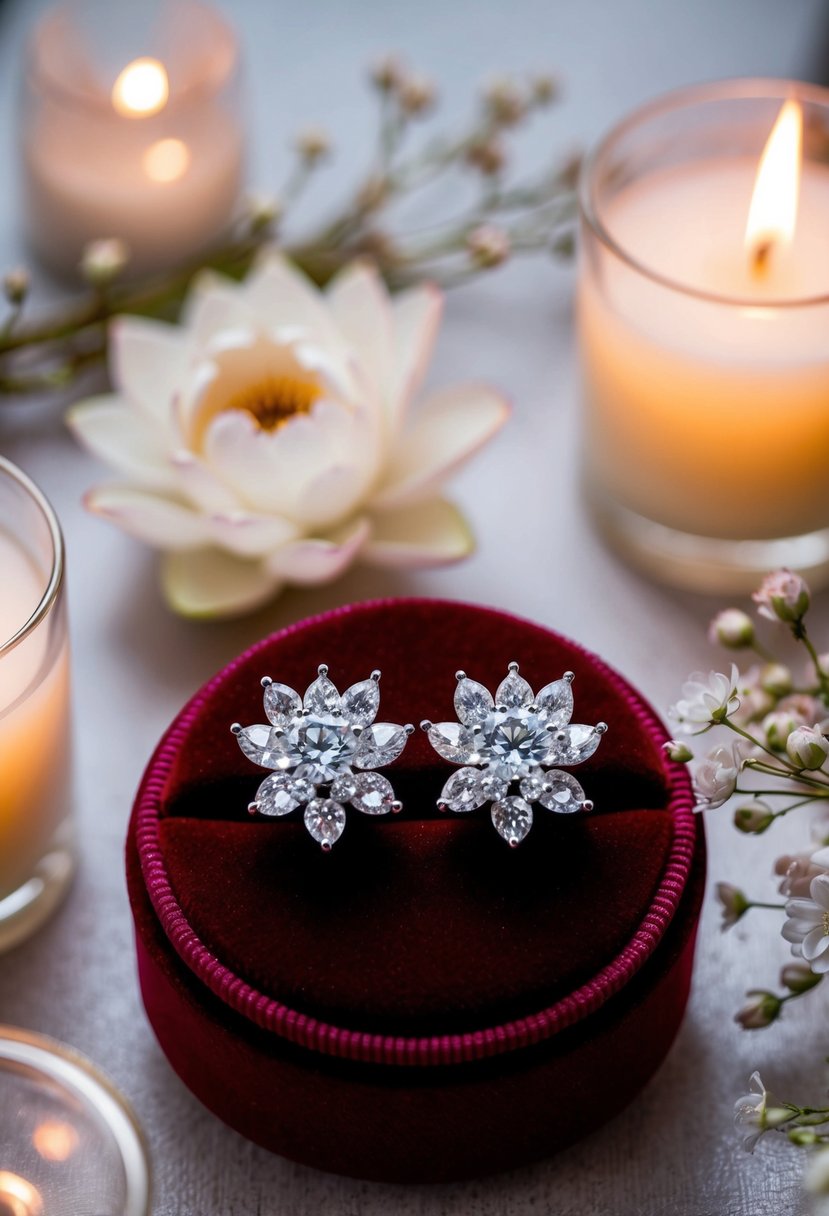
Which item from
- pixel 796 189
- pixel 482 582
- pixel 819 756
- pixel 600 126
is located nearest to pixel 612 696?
pixel 819 756

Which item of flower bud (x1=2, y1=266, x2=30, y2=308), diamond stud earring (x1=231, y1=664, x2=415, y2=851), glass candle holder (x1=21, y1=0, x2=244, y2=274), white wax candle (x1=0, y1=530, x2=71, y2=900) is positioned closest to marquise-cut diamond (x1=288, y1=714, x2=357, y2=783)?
diamond stud earring (x1=231, y1=664, x2=415, y2=851)

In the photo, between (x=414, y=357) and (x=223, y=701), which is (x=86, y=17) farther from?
(x=223, y=701)

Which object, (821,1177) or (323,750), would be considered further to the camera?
(323,750)

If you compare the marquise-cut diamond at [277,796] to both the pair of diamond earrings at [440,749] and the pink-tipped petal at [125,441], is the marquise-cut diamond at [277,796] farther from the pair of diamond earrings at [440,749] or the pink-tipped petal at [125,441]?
the pink-tipped petal at [125,441]

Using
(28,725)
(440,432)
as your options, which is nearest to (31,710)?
(28,725)

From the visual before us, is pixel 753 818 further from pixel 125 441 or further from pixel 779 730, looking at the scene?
pixel 125 441
